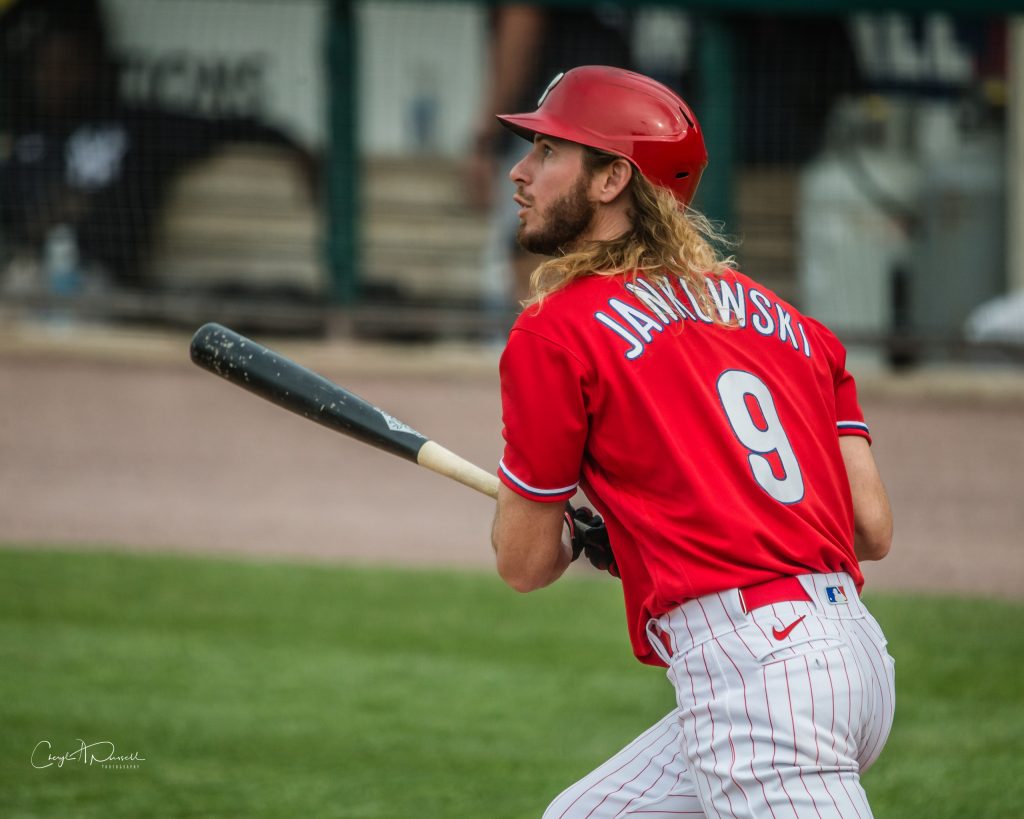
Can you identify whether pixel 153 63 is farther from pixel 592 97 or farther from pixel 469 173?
pixel 592 97

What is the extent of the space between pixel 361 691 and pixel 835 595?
3.60 m

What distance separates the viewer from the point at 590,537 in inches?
111

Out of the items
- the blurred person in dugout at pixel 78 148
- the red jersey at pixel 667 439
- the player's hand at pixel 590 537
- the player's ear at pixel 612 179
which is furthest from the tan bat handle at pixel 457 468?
the blurred person in dugout at pixel 78 148

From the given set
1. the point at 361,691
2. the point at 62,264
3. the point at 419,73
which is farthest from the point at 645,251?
the point at 62,264

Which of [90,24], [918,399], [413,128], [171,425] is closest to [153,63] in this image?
[90,24]

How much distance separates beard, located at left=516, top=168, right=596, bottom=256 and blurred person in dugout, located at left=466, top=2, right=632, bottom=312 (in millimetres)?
8635

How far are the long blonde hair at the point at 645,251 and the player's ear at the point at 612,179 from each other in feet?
0.04

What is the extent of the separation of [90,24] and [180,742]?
26.0ft

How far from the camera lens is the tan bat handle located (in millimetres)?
2926

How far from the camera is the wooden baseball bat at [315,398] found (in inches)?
119

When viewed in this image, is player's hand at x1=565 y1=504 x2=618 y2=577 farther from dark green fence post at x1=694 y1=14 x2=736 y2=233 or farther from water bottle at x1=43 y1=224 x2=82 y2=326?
water bottle at x1=43 y1=224 x2=82 y2=326

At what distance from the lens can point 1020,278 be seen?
1147cm

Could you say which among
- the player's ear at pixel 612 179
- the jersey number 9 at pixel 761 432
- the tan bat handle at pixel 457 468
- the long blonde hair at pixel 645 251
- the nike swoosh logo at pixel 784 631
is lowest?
the nike swoosh logo at pixel 784 631

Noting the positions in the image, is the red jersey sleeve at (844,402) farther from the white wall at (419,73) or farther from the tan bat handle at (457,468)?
the white wall at (419,73)
